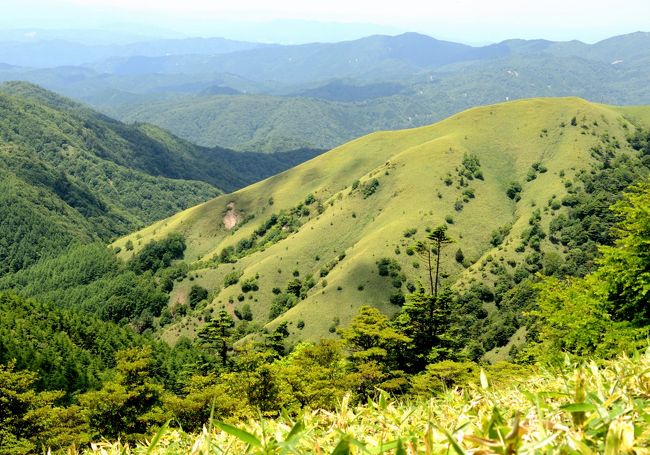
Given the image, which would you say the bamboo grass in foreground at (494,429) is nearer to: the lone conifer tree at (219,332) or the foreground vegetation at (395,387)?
the foreground vegetation at (395,387)

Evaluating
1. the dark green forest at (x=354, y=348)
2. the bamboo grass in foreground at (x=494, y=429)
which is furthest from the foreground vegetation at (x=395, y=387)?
the dark green forest at (x=354, y=348)

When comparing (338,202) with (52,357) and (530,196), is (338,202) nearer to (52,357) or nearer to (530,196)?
(530,196)

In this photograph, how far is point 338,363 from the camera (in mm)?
60312

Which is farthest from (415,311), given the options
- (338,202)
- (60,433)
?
(338,202)

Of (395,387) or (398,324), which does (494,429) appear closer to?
(395,387)

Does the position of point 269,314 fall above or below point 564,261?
below

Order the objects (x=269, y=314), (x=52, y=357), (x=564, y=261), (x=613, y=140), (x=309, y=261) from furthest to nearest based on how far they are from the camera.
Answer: (x=613, y=140) < (x=309, y=261) < (x=269, y=314) < (x=564, y=261) < (x=52, y=357)

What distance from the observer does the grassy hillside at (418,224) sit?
405 ft

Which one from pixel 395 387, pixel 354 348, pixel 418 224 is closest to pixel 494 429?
pixel 395 387

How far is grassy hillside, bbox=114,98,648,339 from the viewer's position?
12350 cm

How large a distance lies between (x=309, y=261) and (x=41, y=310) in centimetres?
6879

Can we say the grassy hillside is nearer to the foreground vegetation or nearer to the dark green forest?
the dark green forest

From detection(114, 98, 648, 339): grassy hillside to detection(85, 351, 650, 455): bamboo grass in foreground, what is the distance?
107530 millimetres

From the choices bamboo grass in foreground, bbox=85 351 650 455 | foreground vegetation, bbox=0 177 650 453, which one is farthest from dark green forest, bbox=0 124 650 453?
bamboo grass in foreground, bbox=85 351 650 455
